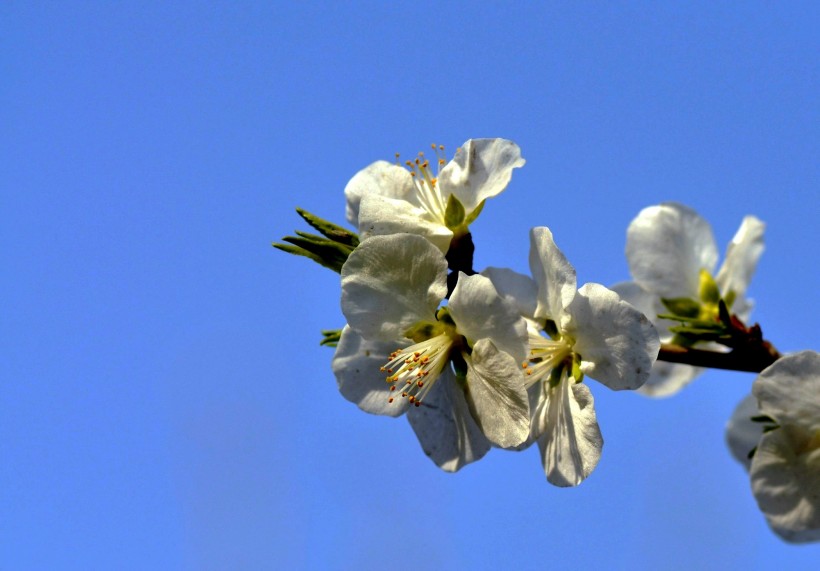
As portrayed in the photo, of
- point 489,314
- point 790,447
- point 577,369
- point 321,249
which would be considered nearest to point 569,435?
point 577,369

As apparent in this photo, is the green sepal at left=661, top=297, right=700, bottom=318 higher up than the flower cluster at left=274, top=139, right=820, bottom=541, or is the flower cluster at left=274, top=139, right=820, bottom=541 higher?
the green sepal at left=661, top=297, right=700, bottom=318

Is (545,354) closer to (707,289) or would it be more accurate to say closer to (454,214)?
(454,214)

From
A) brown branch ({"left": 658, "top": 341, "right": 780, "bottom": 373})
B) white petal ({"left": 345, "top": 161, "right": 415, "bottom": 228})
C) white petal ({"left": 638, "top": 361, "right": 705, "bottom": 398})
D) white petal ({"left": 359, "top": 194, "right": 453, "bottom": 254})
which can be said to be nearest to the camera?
white petal ({"left": 359, "top": 194, "right": 453, "bottom": 254})

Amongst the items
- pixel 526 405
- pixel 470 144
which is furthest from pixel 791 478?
pixel 470 144

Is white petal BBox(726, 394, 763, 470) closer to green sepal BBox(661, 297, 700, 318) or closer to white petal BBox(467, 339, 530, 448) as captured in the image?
green sepal BBox(661, 297, 700, 318)

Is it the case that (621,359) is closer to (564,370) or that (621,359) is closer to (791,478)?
(564,370)

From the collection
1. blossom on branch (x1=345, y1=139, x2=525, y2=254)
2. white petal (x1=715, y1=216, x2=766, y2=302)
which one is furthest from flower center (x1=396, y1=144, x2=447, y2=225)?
white petal (x1=715, y1=216, x2=766, y2=302)
